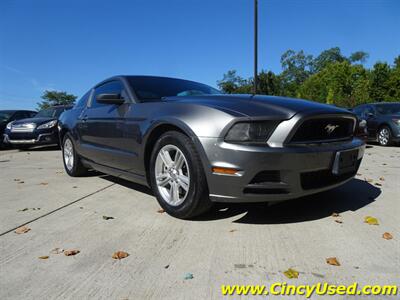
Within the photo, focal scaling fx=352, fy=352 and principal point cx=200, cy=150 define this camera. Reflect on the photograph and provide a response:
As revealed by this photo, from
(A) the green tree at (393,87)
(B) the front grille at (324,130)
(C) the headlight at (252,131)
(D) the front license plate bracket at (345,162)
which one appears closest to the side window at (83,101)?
(C) the headlight at (252,131)

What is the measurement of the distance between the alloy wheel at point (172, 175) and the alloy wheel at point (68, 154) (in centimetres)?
266

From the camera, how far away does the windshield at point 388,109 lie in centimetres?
1065

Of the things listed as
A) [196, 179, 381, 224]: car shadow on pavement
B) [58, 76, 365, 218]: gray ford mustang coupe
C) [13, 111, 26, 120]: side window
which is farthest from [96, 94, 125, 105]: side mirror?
[13, 111, 26, 120]: side window

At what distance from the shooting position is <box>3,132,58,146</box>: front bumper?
10.5 m

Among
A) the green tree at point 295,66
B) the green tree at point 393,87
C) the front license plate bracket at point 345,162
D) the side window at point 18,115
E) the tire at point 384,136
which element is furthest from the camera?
the green tree at point 295,66

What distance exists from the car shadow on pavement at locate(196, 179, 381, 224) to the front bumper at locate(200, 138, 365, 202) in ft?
1.43

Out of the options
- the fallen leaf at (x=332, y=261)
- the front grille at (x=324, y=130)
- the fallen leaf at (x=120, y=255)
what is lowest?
the fallen leaf at (x=332, y=261)

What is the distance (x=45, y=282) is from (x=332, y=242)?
1.99m

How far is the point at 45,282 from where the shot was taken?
6.97 feet

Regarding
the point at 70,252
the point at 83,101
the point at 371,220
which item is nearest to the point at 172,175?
the point at 70,252

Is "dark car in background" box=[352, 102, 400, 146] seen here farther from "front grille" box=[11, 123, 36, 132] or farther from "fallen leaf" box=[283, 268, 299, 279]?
"front grille" box=[11, 123, 36, 132]

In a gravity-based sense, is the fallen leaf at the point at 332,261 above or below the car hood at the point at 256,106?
below

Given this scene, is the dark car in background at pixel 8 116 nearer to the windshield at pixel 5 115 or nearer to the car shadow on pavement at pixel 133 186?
the windshield at pixel 5 115

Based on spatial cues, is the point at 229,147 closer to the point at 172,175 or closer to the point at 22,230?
the point at 172,175
